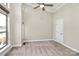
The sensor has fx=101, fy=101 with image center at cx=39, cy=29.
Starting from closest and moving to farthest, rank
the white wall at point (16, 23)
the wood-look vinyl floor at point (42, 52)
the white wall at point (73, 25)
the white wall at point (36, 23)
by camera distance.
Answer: the wood-look vinyl floor at point (42, 52), the white wall at point (73, 25), the white wall at point (16, 23), the white wall at point (36, 23)

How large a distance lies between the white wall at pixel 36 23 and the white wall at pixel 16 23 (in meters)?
1.99

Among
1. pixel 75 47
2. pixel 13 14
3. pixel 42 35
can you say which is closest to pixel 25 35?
pixel 42 35

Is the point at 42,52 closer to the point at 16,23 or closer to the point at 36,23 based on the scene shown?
the point at 16,23

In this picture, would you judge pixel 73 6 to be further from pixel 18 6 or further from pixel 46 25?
pixel 46 25

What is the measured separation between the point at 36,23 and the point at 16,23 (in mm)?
2726

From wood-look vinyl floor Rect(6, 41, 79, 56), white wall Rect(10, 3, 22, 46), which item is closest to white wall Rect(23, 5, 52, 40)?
white wall Rect(10, 3, 22, 46)

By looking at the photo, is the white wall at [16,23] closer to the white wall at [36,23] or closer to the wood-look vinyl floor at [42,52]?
the wood-look vinyl floor at [42,52]

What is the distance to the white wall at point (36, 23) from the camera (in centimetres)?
797

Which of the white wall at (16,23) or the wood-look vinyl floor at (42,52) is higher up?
the white wall at (16,23)

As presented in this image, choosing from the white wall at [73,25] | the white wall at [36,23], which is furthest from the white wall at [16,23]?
the white wall at [73,25]

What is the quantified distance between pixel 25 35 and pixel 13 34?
221cm

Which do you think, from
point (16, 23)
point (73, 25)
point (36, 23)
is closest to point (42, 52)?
point (73, 25)

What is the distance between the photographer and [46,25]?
339 inches

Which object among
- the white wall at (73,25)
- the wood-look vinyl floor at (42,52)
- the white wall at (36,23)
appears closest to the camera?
the wood-look vinyl floor at (42,52)
